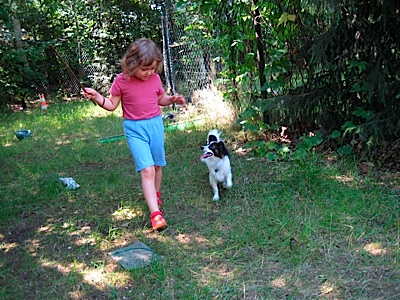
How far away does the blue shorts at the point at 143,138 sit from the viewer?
3279mm

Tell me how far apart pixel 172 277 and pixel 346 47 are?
120 inches

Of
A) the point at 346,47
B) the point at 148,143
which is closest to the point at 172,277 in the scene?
the point at 148,143

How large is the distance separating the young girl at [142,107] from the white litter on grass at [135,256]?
26 centimetres

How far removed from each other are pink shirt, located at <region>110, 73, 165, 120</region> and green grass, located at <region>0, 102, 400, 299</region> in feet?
3.06

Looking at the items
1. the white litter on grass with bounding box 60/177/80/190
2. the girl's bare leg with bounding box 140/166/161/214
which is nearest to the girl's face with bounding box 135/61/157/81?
the girl's bare leg with bounding box 140/166/161/214

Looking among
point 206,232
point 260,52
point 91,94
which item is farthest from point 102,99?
point 260,52

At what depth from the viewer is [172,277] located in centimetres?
260

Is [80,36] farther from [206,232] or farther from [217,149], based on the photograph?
[206,232]

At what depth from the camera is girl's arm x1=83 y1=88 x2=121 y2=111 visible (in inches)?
121

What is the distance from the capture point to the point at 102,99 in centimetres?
318

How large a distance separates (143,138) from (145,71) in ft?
1.83

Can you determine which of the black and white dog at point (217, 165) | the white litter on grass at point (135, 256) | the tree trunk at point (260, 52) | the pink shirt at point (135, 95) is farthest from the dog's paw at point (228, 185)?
the tree trunk at point (260, 52)

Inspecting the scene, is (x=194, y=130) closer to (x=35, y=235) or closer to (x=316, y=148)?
(x=316, y=148)

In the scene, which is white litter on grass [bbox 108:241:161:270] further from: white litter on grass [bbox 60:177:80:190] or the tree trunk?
the tree trunk
